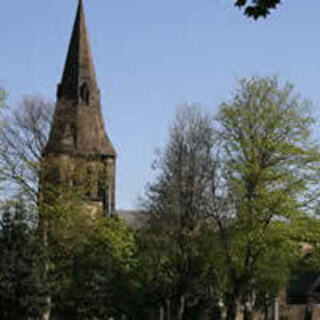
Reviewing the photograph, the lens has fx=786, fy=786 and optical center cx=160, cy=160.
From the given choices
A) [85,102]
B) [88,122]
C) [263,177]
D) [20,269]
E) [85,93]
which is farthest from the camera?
[85,93]

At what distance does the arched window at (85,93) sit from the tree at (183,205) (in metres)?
36.2

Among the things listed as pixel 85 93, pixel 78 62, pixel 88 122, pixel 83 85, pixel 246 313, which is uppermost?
pixel 78 62

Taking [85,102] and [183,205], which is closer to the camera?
[183,205]

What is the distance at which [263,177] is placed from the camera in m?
30.8

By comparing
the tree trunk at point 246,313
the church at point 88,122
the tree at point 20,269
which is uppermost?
the church at point 88,122

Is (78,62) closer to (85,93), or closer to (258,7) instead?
(85,93)

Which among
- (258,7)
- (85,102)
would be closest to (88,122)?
(85,102)

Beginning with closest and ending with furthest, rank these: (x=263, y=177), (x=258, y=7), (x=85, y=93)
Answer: (x=258, y=7)
(x=263, y=177)
(x=85, y=93)

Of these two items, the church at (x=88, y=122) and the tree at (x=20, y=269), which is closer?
the tree at (x=20, y=269)

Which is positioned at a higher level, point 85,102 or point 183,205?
point 85,102

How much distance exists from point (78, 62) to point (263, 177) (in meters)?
45.4

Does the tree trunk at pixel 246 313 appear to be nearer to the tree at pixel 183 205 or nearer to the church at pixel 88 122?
the tree at pixel 183 205

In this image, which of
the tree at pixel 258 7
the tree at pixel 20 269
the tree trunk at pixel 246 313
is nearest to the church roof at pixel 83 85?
the tree at pixel 20 269

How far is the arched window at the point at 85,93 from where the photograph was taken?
72.9 m
